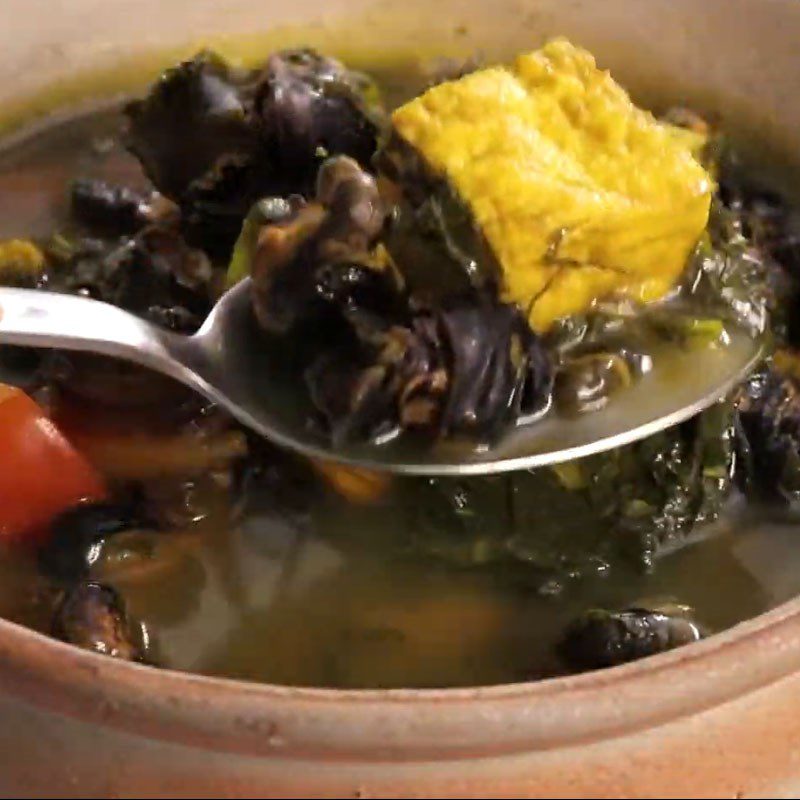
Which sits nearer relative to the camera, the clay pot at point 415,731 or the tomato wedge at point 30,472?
the clay pot at point 415,731

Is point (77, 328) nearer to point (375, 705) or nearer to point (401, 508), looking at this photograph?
point (401, 508)

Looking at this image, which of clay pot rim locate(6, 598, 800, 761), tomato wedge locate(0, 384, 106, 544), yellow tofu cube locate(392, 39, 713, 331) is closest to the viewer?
clay pot rim locate(6, 598, 800, 761)

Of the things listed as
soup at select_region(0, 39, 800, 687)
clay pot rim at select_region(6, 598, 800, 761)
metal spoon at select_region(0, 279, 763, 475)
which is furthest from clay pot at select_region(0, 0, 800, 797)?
metal spoon at select_region(0, 279, 763, 475)

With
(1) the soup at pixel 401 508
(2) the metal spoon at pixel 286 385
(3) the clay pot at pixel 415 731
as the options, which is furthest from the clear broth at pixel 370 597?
(3) the clay pot at pixel 415 731

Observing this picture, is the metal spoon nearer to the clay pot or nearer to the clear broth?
the clear broth

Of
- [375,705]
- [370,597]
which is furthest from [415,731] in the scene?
[370,597]

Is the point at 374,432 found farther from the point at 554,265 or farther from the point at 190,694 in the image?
the point at 190,694

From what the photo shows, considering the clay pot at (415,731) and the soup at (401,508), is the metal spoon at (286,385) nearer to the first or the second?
the soup at (401,508)
